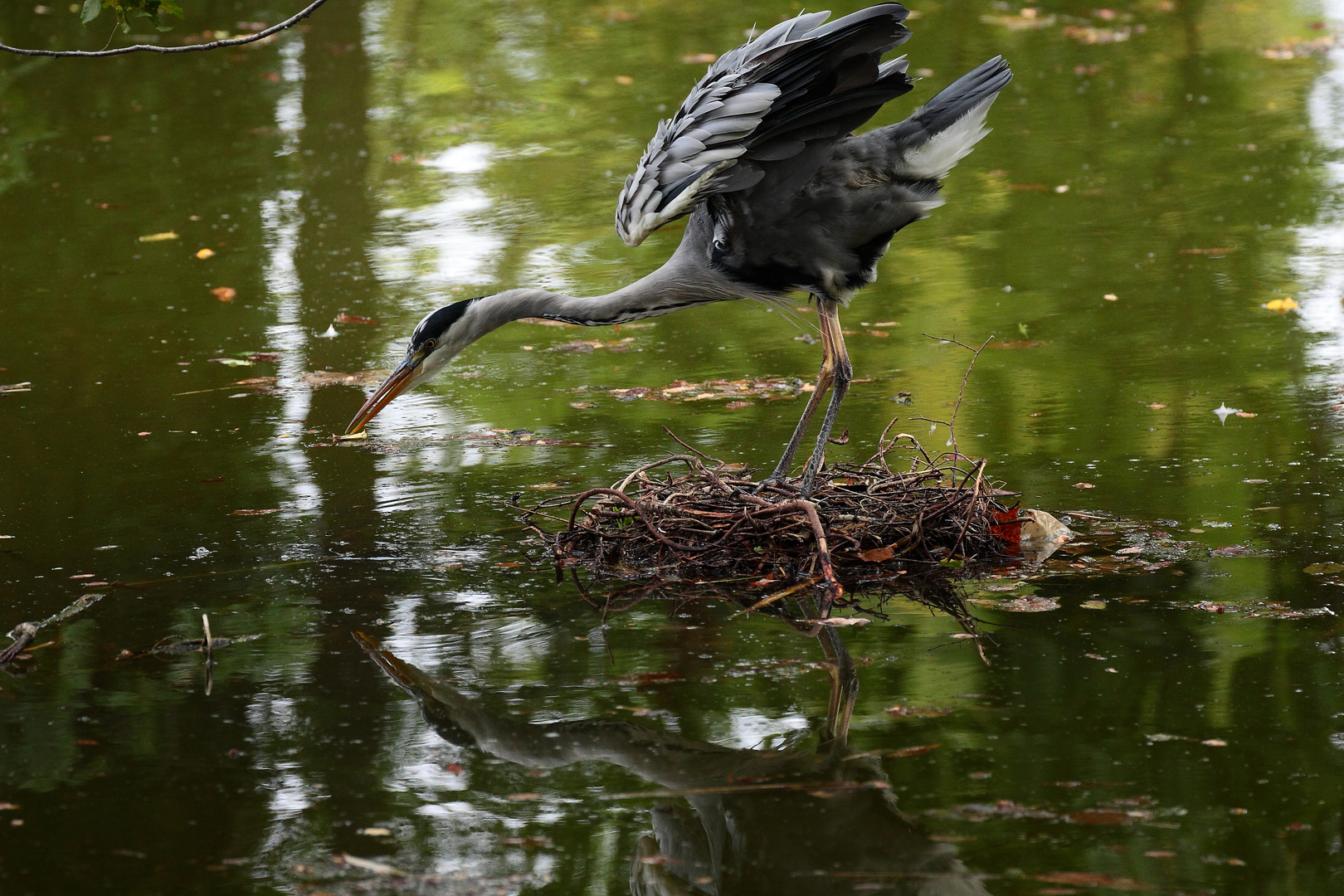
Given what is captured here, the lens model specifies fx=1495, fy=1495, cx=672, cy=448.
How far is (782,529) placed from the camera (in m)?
5.76

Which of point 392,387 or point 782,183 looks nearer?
point 782,183

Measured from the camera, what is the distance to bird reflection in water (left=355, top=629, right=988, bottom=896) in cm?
383

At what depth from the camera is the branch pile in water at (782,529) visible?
19.0 ft

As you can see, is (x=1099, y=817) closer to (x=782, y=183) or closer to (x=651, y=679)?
(x=651, y=679)

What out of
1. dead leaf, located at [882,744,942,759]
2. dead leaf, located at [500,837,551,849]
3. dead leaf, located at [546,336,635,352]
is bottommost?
dead leaf, located at [546,336,635,352]

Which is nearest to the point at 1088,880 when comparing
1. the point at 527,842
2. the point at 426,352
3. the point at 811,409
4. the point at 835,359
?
the point at 527,842

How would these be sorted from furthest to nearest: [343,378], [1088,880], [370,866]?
[343,378], [370,866], [1088,880]

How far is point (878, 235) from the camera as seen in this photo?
20.6 feet

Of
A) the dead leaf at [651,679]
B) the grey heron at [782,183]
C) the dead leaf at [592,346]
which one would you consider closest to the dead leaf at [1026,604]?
the grey heron at [782,183]

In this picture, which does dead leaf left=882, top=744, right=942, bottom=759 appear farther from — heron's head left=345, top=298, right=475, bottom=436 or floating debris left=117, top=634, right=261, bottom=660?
heron's head left=345, top=298, right=475, bottom=436

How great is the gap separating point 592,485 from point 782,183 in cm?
170

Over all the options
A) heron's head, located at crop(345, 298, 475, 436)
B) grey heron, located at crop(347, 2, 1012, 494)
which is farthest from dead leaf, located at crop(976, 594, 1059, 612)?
heron's head, located at crop(345, 298, 475, 436)

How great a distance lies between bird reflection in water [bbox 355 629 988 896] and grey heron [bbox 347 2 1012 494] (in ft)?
5.74

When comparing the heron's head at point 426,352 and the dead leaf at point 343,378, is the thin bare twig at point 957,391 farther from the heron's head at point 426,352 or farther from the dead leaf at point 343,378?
the dead leaf at point 343,378
